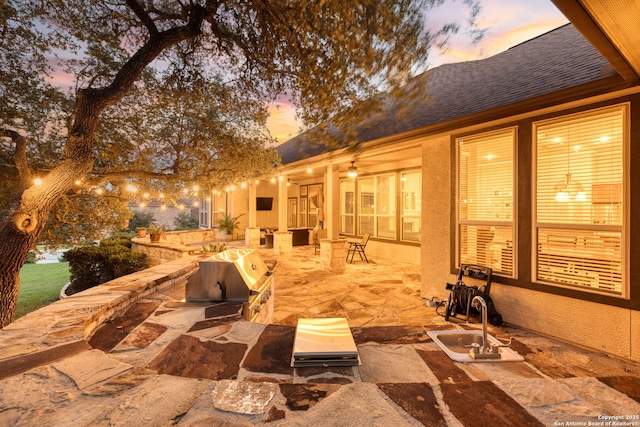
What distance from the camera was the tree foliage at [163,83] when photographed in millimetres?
2889

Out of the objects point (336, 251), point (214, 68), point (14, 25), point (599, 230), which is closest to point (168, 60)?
point (214, 68)

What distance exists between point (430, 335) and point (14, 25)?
8240 mm

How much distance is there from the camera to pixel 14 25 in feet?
17.1

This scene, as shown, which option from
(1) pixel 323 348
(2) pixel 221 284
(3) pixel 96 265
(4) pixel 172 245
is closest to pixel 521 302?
(1) pixel 323 348

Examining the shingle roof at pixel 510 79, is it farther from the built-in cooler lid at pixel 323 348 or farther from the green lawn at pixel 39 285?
the green lawn at pixel 39 285

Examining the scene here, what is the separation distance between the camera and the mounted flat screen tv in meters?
17.6

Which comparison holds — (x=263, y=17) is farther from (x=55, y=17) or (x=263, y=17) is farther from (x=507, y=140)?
(x=55, y=17)

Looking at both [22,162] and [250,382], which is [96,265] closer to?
[22,162]

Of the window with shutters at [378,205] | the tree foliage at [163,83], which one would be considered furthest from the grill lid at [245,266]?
the window with shutters at [378,205]

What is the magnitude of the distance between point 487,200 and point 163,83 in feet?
22.5

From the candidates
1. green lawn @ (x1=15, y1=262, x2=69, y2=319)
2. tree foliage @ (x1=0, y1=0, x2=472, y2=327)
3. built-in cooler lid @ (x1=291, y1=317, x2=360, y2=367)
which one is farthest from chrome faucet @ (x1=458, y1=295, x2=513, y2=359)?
green lawn @ (x1=15, y1=262, x2=69, y2=319)

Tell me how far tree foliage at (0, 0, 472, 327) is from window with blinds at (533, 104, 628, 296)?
8.83 feet

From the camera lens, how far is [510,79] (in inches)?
202

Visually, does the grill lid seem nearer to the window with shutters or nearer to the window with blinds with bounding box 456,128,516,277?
the window with blinds with bounding box 456,128,516,277
